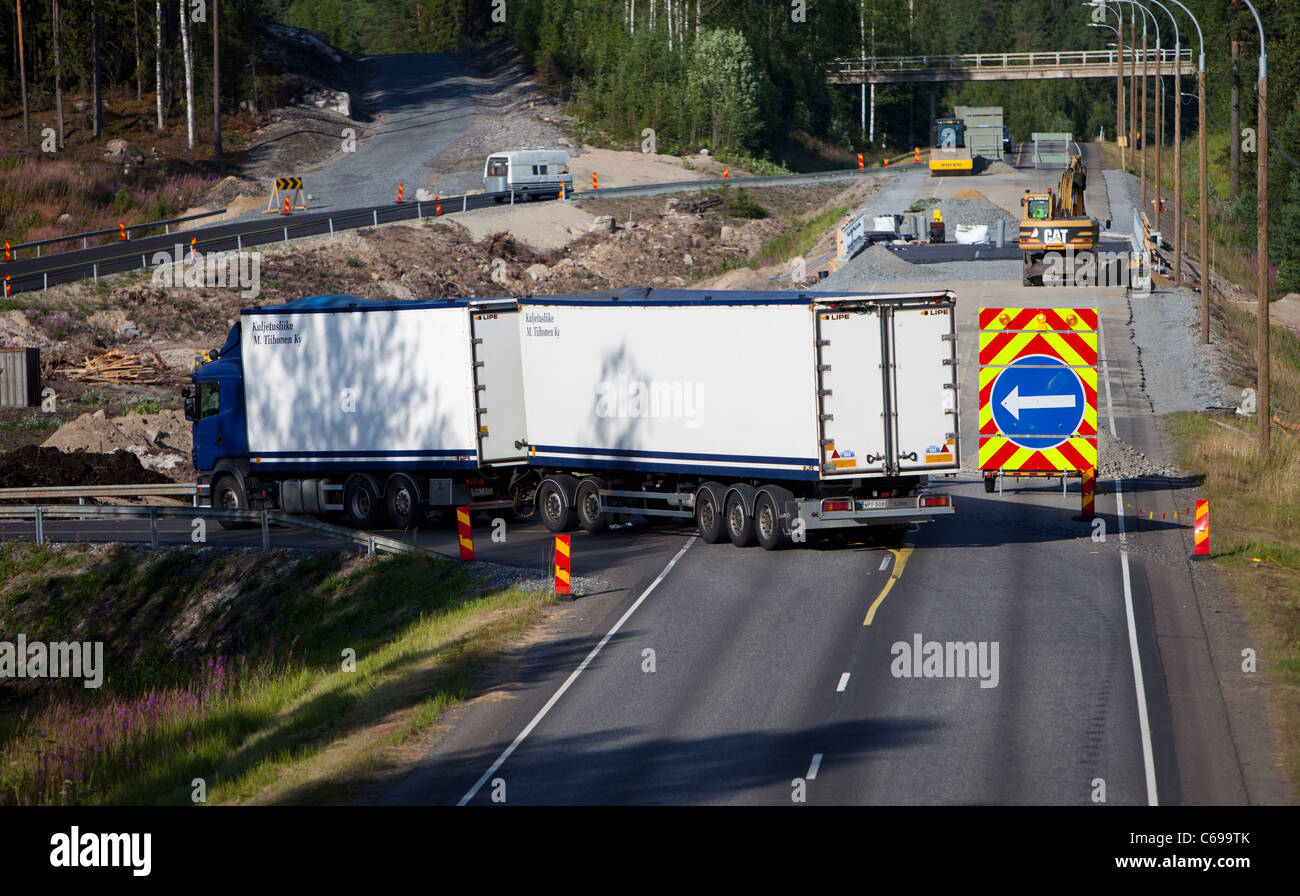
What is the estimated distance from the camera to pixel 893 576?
23.2 metres

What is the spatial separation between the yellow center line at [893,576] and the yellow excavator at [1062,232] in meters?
33.8

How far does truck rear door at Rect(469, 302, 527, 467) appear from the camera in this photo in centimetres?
2925

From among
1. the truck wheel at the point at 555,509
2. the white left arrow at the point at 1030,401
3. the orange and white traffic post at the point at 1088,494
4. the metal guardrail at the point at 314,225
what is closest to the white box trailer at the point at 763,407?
the truck wheel at the point at 555,509

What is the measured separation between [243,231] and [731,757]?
191 feet

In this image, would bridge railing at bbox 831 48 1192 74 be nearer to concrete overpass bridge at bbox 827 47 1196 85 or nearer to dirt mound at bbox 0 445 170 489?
concrete overpass bridge at bbox 827 47 1196 85

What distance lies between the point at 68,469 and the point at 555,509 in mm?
16070

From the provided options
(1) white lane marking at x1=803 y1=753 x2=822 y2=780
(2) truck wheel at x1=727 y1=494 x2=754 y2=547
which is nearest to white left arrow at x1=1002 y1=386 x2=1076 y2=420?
(2) truck wheel at x1=727 y1=494 x2=754 y2=547

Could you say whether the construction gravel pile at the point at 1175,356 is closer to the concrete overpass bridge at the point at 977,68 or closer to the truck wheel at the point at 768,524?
the truck wheel at the point at 768,524

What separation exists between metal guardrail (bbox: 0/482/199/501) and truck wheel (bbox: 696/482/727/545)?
14.1m

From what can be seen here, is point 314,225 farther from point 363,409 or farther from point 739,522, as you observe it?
point 739,522

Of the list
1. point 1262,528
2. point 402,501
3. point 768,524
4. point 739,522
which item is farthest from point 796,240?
point 768,524

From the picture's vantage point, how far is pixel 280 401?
3195cm

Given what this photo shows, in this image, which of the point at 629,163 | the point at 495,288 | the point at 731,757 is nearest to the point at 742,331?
the point at 731,757
